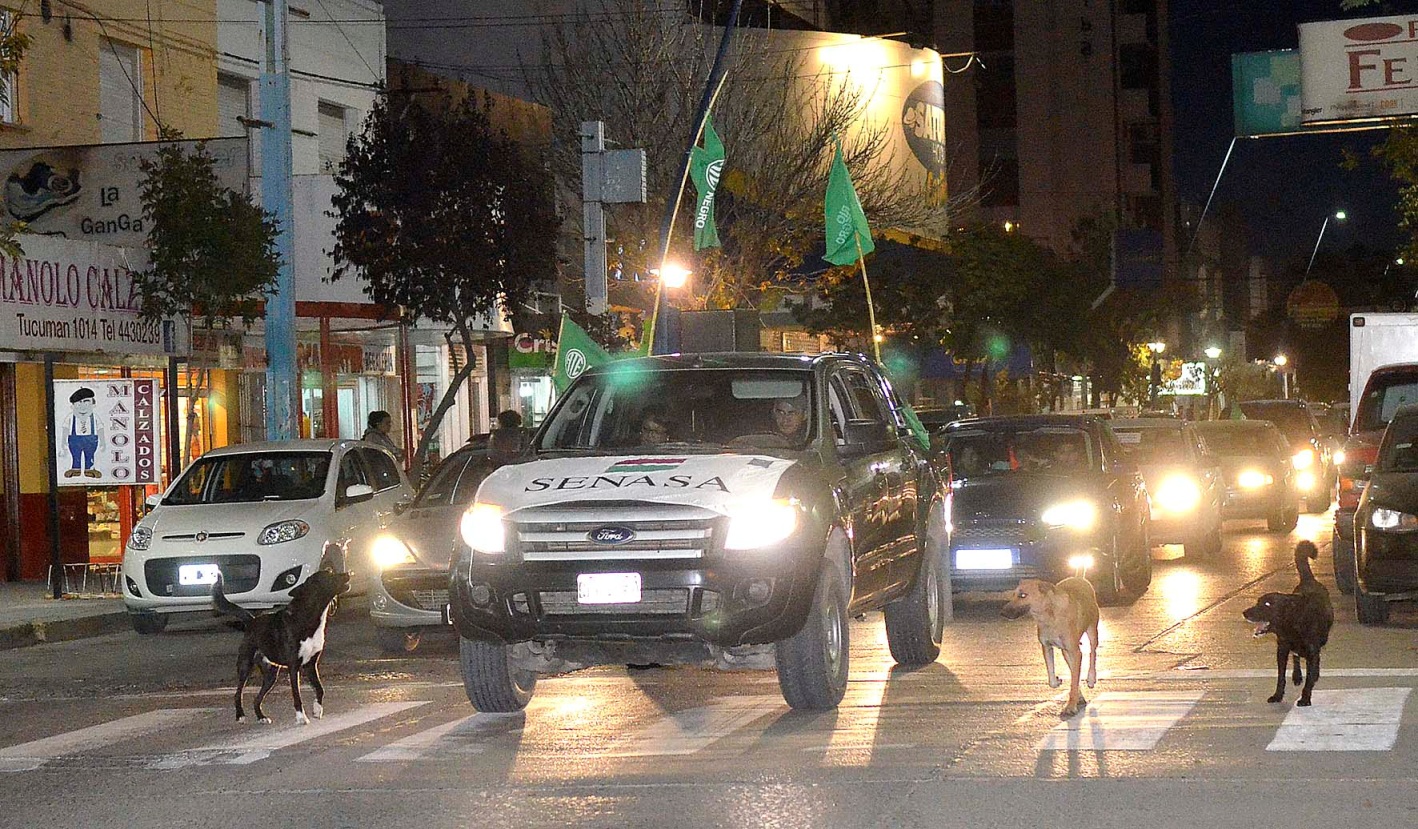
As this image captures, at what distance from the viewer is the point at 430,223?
26.3 m

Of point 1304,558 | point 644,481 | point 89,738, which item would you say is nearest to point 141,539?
point 89,738

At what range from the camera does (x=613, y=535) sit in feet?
31.2

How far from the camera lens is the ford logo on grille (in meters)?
9.50

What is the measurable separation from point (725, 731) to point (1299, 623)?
289 cm

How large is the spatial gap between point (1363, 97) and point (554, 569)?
71.5 feet

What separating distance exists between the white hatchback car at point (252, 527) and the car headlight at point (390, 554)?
1607 millimetres

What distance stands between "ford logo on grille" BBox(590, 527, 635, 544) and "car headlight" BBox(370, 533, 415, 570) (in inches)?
198

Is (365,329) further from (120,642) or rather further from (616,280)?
(120,642)

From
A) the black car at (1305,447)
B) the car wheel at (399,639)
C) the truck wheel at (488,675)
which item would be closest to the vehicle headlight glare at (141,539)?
the car wheel at (399,639)

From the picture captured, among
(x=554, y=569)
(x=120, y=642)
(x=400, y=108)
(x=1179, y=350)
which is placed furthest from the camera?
(x=1179, y=350)

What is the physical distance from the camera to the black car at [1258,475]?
26.0 meters

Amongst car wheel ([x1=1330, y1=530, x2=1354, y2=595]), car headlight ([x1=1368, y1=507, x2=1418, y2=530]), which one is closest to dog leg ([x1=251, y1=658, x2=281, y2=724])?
car headlight ([x1=1368, y1=507, x2=1418, y2=530])

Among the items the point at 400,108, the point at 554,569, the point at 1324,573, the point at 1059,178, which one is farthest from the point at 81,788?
the point at 1059,178

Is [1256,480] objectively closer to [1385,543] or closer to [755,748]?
[1385,543]
